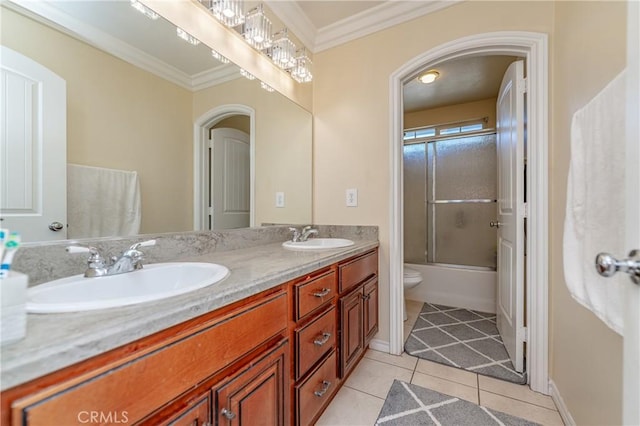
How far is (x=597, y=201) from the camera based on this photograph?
75cm

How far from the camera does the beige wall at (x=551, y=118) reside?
1.01 meters

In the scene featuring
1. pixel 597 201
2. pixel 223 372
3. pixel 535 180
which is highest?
pixel 535 180

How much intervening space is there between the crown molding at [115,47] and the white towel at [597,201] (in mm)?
1560

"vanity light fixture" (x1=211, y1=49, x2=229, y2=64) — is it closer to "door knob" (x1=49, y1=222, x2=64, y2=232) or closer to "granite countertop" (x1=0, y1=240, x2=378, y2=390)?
"door knob" (x1=49, y1=222, x2=64, y2=232)

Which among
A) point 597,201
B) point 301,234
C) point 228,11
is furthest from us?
point 301,234

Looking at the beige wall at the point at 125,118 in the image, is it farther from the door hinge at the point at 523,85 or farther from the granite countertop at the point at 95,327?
the door hinge at the point at 523,85

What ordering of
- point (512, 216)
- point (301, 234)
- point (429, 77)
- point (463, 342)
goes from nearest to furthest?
1. point (512, 216)
2. point (301, 234)
3. point (463, 342)
4. point (429, 77)

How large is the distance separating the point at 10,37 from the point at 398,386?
2.16 meters

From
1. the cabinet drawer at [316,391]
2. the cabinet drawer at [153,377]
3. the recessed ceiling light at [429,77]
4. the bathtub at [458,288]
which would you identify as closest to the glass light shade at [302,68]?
the recessed ceiling light at [429,77]

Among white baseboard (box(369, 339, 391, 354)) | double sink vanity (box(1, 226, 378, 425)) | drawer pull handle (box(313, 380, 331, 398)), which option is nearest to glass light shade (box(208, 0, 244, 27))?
double sink vanity (box(1, 226, 378, 425))

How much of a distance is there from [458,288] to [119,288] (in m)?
2.97

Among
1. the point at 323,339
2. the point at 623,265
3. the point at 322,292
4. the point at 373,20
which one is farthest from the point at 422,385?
the point at 373,20

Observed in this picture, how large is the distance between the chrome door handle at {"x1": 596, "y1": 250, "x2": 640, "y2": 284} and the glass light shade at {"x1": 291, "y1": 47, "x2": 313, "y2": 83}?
1984 millimetres

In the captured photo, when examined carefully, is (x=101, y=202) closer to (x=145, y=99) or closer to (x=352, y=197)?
(x=145, y=99)
